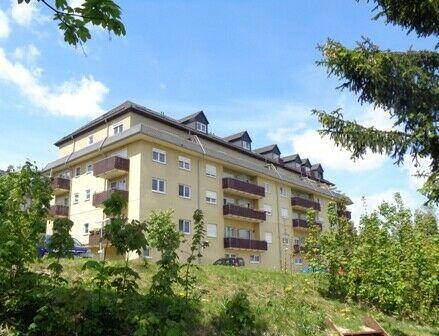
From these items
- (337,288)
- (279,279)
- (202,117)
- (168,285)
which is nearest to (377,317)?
(337,288)

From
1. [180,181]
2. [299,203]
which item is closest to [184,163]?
[180,181]

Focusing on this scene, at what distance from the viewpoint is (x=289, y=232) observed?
181ft

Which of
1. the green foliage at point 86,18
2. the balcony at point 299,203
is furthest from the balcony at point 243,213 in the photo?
the green foliage at point 86,18

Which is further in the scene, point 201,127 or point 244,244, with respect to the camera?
point 201,127

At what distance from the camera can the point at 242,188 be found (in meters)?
47.2

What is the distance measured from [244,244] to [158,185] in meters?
11.6

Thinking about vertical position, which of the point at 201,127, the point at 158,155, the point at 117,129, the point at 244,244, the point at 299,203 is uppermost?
the point at 201,127

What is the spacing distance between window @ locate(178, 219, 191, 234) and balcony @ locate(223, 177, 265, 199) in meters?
6.72

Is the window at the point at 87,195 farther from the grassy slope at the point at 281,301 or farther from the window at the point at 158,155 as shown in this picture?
the grassy slope at the point at 281,301

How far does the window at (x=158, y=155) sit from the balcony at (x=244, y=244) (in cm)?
1021

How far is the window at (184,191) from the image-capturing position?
4057 centimetres

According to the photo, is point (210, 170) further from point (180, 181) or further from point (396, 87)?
point (396, 87)

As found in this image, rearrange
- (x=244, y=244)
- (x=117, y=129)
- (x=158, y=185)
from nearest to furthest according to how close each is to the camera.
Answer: (x=158, y=185)
(x=117, y=129)
(x=244, y=244)

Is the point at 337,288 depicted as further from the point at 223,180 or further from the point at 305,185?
the point at 305,185
